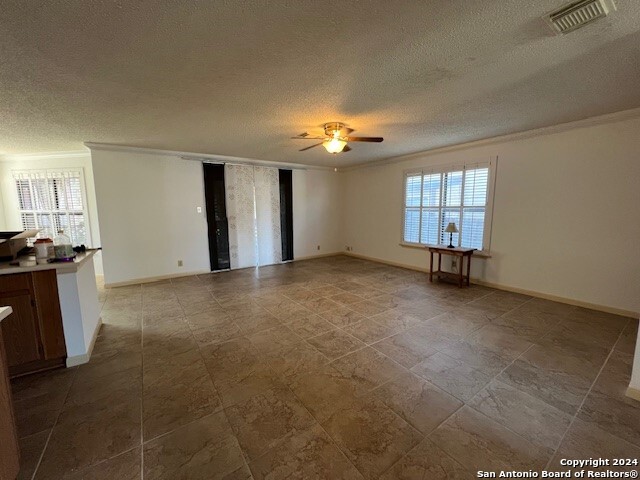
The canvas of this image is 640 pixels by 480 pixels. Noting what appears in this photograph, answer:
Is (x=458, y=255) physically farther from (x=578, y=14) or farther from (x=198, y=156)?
(x=198, y=156)

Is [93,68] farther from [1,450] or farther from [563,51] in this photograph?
[563,51]

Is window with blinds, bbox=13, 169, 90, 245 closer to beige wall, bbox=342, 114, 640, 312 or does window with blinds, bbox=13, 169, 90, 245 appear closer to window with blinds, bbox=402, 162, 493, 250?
window with blinds, bbox=402, 162, 493, 250

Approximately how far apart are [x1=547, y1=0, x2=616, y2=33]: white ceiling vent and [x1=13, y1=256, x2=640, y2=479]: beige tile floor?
8.01 ft

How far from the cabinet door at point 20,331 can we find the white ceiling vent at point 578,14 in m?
4.17

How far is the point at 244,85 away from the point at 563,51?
2.40 metres

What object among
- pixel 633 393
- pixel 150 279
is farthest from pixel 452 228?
pixel 150 279

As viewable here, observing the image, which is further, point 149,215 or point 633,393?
point 149,215

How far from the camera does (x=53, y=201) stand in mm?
5324

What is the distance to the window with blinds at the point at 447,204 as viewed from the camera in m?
4.52

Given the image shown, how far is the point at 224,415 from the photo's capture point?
179 centimetres

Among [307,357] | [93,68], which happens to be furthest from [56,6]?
[307,357]

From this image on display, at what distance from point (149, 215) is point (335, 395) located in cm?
464

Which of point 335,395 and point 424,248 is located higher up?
point 424,248

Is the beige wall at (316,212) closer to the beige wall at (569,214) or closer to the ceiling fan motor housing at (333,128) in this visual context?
the beige wall at (569,214)
